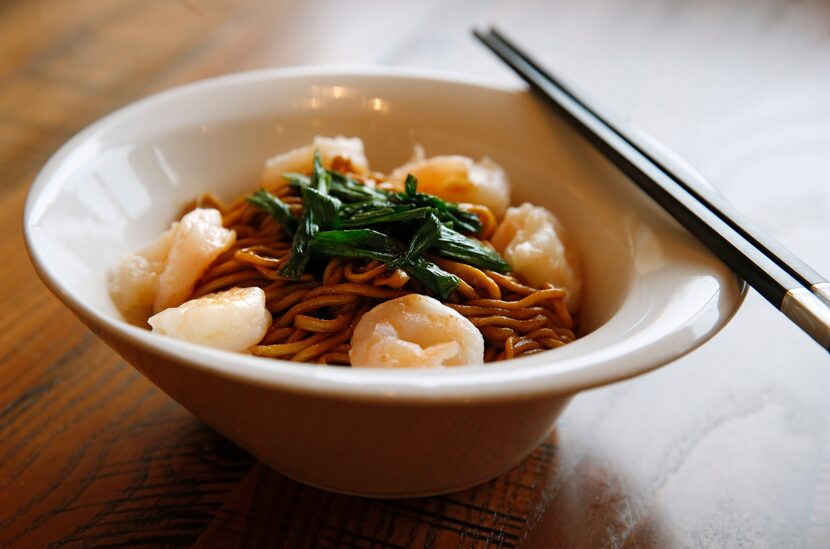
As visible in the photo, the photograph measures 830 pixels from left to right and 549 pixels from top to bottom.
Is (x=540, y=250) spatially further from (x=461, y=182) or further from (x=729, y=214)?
(x=729, y=214)

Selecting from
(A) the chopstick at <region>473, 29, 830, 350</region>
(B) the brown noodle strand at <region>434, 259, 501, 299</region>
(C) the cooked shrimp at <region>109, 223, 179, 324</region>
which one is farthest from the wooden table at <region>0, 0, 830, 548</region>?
(A) the chopstick at <region>473, 29, 830, 350</region>

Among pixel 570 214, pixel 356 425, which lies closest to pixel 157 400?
pixel 356 425

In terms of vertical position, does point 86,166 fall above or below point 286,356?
above

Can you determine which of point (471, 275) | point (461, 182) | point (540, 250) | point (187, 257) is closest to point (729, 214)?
point (540, 250)

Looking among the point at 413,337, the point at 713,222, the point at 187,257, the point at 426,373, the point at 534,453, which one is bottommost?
the point at 534,453

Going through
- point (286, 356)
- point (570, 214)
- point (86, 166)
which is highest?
point (570, 214)

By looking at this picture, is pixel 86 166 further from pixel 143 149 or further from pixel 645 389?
pixel 645 389
